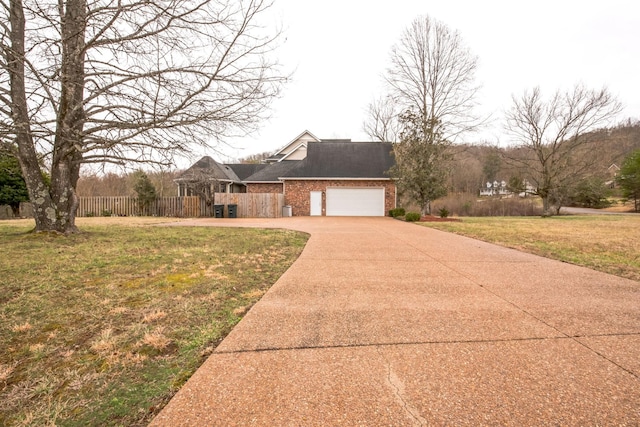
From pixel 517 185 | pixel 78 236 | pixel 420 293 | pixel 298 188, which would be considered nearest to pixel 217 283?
pixel 420 293

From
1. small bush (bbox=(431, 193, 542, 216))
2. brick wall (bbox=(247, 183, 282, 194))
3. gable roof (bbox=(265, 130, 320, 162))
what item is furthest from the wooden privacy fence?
small bush (bbox=(431, 193, 542, 216))

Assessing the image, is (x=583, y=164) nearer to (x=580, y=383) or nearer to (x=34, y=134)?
(x=580, y=383)

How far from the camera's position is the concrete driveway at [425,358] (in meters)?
1.53

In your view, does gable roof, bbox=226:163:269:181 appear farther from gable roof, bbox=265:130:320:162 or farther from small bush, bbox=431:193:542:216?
small bush, bbox=431:193:542:216

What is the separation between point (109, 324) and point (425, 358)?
268 cm

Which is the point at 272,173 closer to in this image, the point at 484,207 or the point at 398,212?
the point at 398,212

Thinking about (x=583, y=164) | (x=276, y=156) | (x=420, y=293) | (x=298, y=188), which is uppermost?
(x=276, y=156)

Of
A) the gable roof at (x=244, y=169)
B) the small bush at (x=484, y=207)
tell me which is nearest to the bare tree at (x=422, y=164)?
the small bush at (x=484, y=207)

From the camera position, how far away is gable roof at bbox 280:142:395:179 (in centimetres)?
1994

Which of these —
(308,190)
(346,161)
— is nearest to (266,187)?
(308,190)

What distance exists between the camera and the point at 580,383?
5.81 ft

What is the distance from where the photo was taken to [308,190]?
65.4 ft

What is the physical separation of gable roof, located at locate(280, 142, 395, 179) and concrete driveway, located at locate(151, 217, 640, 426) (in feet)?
53.5

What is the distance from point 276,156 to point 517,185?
22.3 m
